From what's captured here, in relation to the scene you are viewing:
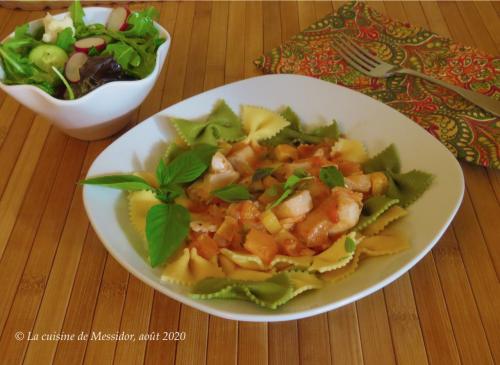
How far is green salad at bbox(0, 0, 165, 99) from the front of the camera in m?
1.26

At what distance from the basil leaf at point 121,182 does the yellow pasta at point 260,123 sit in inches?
12.5

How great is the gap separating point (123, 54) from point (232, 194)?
1.65 ft

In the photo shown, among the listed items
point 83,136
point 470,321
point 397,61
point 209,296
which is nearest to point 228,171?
point 209,296

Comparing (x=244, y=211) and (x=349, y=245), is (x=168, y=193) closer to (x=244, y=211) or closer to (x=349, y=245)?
(x=244, y=211)

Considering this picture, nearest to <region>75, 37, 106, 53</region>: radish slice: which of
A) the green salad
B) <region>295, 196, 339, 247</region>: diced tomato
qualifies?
the green salad

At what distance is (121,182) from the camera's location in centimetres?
109

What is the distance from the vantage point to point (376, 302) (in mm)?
1066

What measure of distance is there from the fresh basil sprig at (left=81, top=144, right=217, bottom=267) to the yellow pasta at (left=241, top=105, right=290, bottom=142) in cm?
13

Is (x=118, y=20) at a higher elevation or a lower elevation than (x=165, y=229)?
higher

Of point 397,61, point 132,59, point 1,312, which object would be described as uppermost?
point 132,59

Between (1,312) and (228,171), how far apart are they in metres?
0.58

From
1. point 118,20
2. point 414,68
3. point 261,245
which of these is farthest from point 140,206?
point 414,68

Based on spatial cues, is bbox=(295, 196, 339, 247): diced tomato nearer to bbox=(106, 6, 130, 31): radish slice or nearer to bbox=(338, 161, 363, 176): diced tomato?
bbox=(338, 161, 363, 176): diced tomato

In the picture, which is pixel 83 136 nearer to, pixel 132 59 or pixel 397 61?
pixel 132 59
